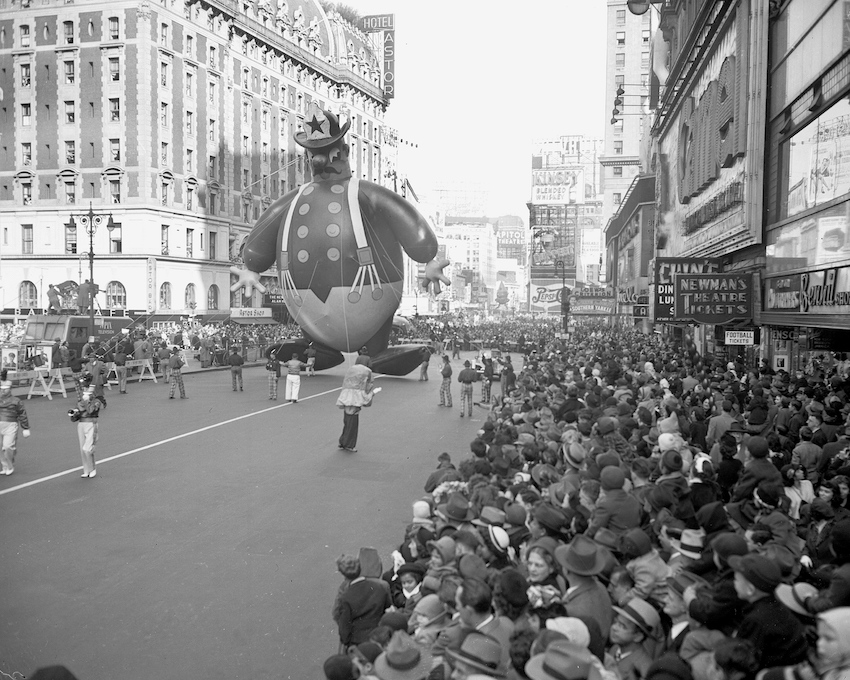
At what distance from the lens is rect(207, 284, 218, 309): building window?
185 ft

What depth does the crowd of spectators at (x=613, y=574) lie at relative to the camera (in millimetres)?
3318

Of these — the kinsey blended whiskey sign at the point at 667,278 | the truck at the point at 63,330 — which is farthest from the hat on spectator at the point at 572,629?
the truck at the point at 63,330

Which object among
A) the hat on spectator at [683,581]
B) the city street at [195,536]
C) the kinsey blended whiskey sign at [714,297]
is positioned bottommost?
the city street at [195,536]

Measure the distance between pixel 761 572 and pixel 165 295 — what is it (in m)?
52.1

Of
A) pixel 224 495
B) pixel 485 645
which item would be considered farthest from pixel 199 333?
pixel 485 645

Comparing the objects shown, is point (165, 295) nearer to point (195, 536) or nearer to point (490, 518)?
point (195, 536)

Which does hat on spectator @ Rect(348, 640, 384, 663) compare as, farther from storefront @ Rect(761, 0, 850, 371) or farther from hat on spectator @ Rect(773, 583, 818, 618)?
storefront @ Rect(761, 0, 850, 371)

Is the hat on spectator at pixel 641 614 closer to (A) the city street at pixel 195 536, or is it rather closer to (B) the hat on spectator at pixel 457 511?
(B) the hat on spectator at pixel 457 511

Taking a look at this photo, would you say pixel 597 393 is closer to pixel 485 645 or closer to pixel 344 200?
pixel 485 645

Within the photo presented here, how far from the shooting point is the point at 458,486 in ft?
20.7

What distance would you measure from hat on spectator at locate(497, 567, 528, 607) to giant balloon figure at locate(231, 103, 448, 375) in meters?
19.5

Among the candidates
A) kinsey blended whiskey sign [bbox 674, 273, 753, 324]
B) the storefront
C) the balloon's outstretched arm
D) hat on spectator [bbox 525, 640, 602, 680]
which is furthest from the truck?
hat on spectator [bbox 525, 640, 602, 680]

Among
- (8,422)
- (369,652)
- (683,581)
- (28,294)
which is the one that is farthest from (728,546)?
(28,294)

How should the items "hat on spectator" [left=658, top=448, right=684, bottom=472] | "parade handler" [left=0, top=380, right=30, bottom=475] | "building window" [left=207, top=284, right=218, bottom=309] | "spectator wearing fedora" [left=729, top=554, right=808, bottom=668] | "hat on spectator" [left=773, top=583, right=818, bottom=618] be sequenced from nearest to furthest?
"spectator wearing fedora" [left=729, top=554, right=808, bottom=668] < "hat on spectator" [left=773, top=583, right=818, bottom=618] < "hat on spectator" [left=658, top=448, right=684, bottom=472] < "parade handler" [left=0, top=380, right=30, bottom=475] < "building window" [left=207, top=284, right=218, bottom=309]
